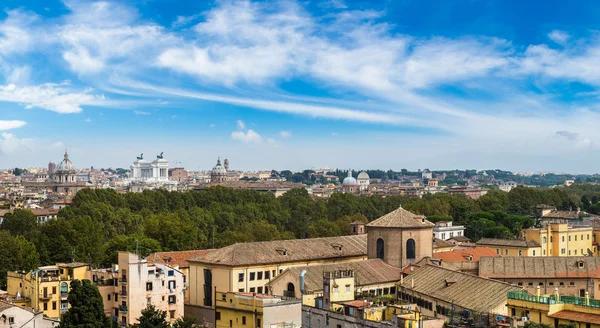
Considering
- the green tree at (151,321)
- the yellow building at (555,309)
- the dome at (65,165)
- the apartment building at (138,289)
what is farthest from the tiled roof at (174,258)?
the dome at (65,165)

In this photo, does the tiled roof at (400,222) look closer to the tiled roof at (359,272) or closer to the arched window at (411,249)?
the arched window at (411,249)

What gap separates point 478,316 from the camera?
35.1m

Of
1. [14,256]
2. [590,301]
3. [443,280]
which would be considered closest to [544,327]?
[590,301]

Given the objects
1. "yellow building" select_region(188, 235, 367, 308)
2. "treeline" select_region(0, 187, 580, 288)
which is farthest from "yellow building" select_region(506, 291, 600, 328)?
"treeline" select_region(0, 187, 580, 288)

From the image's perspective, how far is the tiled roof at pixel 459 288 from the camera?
37.4 m

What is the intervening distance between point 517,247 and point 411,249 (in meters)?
15.0

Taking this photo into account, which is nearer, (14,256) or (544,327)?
(544,327)

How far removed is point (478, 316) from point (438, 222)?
56.2 metres

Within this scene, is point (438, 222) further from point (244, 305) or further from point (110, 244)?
point (244, 305)

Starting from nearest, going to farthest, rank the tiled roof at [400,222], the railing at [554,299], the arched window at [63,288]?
the railing at [554,299] → the arched window at [63,288] → the tiled roof at [400,222]

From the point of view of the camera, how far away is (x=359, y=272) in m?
48.5

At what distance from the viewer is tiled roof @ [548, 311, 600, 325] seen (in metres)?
32.0

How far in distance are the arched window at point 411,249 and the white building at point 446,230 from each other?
31.4 m

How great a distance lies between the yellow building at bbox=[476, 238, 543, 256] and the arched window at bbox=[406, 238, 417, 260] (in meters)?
14.3
